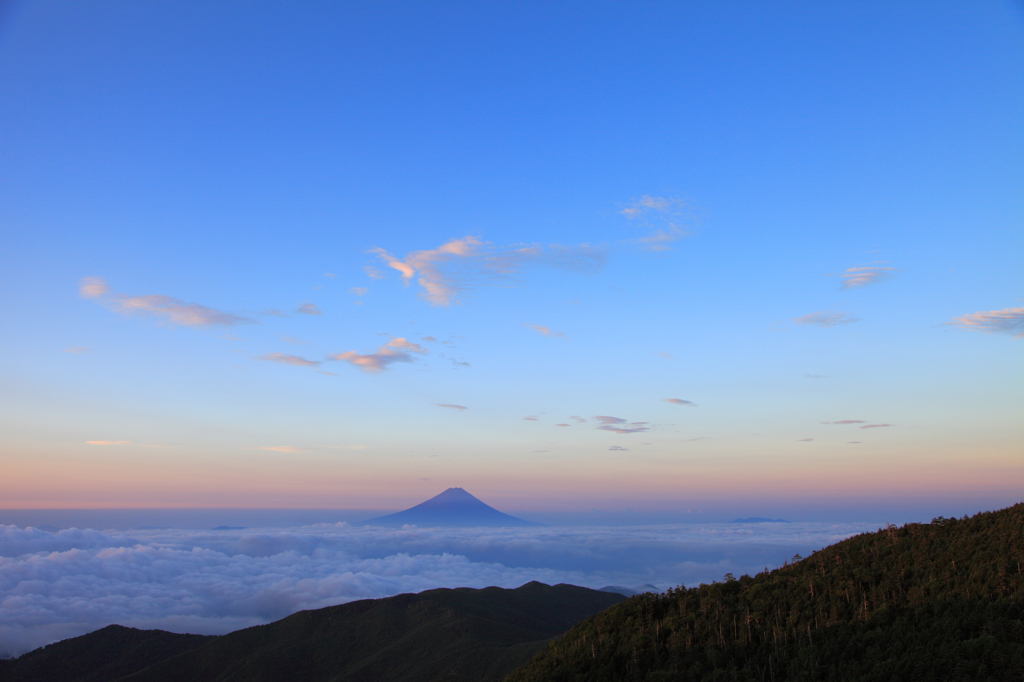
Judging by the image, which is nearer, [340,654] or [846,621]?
[846,621]

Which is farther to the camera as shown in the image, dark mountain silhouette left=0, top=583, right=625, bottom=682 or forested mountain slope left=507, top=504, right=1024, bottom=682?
dark mountain silhouette left=0, top=583, right=625, bottom=682

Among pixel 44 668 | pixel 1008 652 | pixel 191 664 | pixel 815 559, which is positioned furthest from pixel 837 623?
pixel 44 668

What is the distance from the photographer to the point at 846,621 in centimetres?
4278

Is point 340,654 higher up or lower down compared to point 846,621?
lower down

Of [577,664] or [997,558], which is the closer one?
[997,558]

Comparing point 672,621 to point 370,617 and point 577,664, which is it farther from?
point 370,617

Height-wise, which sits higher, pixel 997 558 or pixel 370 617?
pixel 997 558

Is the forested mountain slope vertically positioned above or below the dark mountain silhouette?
above

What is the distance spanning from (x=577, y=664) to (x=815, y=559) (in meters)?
25.9

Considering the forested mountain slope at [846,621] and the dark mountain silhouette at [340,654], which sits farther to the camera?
the dark mountain silhouette at [340,654]

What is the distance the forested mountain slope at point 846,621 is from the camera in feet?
115

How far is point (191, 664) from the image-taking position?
6826 inches

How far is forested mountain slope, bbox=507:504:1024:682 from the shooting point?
34.9 m

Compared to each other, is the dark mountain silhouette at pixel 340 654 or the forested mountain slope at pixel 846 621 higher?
the forested mountain slope at pixel 846 621
